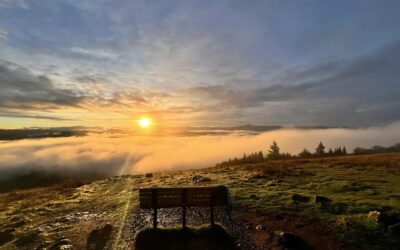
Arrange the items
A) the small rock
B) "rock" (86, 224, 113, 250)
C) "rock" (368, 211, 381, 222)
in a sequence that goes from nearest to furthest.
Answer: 1. "rock" (86, 224, 113, 250)
2. the small rock
3. "rock" (368, 211, 381, 222)

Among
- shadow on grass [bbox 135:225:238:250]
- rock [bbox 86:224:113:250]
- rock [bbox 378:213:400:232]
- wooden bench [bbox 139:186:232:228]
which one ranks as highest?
wooden bench [bbox 139:186:232:228]

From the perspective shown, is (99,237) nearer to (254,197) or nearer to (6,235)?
(6,235)

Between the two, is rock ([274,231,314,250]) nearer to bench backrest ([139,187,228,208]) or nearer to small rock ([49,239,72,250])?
bench backrest ([139,187,228,208])

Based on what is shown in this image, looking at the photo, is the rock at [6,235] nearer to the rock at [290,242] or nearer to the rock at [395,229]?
the rock at [290,242]

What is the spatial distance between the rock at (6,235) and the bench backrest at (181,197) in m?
9.45

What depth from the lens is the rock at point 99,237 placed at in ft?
56.0

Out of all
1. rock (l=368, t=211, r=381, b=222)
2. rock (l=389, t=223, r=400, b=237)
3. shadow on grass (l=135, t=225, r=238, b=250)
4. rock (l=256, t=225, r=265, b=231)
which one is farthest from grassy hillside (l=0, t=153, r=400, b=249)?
shadow on grass (l=135, t=225, r=238, b=250)

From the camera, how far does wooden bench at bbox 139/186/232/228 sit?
18031 millimetres

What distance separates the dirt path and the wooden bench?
1680 mm

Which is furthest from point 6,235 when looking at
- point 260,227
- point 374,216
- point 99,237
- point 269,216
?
point 374,216

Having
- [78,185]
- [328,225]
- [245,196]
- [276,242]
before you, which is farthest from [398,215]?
[78,185]

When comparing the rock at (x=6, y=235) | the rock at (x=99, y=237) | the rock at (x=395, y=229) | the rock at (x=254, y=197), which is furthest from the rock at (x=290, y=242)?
the rock at (x=6, y=235)

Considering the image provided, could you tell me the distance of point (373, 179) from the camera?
34.7 meters

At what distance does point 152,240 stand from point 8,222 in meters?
16.0
